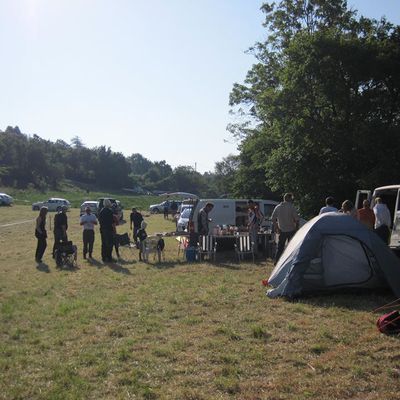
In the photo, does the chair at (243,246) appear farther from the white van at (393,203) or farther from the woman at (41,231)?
the woman at (41,231)

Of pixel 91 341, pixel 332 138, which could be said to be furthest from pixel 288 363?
pixel 332 138

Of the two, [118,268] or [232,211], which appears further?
[232,211]

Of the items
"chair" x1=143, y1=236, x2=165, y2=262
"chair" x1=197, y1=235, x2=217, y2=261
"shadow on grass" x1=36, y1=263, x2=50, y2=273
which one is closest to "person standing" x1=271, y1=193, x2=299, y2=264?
"chair" x1=197, y1=235, x2=217, y2=261

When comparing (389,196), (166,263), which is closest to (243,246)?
(166,263)

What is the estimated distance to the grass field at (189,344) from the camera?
5.16m

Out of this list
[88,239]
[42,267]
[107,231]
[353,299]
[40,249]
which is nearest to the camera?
[353,299]

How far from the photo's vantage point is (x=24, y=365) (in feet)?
19.7

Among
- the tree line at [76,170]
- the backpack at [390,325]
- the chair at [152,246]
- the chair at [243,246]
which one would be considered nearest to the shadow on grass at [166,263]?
the chair at [152,246]

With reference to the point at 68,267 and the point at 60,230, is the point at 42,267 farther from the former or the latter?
the point at 60,230

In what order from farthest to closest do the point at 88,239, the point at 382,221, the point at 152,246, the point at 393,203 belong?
the point at 88,239, the point at 152,246, the point at 393,203, the point at 382,221

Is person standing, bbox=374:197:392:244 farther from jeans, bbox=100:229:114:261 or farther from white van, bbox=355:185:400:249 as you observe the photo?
jeans, bbox=100:229:114:261

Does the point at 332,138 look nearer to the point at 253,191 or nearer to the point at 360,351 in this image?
the point at 253,191

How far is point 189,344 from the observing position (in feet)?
21.8

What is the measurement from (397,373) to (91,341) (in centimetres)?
376
